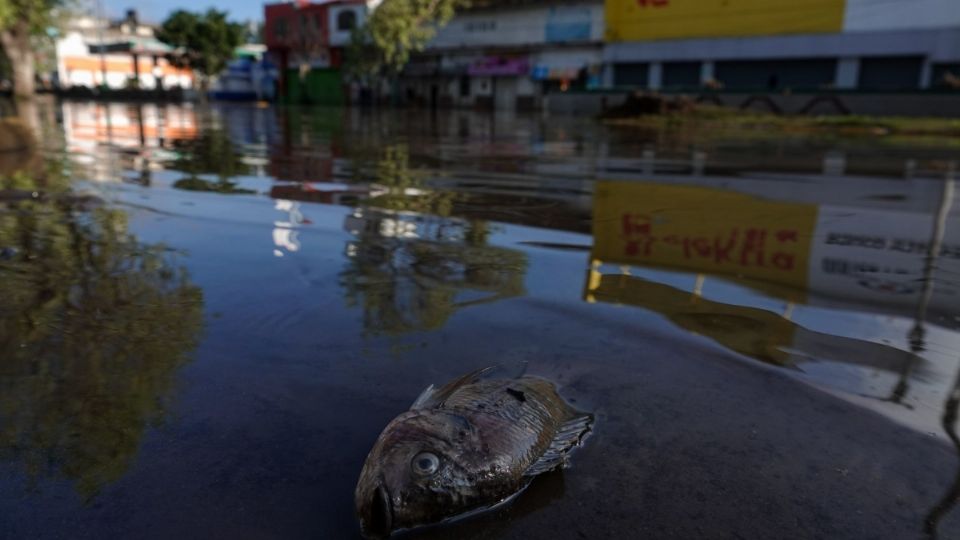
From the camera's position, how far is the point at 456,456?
1.88m

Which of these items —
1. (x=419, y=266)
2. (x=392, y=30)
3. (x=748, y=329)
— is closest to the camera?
(x=748, y=329)

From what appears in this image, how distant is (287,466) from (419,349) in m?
1.12

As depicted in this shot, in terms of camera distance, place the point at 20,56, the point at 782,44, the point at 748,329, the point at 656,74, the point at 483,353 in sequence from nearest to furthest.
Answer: the point at 483,353
the point at 748,329
the point at 20,56
the point at 782,44
the point at 656,74

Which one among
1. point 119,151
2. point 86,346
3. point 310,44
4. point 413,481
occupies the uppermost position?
point 310,44

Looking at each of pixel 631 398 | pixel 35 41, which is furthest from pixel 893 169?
pixel 35 41

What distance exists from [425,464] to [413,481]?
0.06 m

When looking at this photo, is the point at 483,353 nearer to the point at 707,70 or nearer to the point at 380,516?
the point at 380,516

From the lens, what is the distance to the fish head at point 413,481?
71.0 inches

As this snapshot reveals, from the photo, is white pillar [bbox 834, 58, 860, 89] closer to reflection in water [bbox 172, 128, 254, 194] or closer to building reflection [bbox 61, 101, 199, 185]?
reflection in water [bbox 172, 128, 254, 194]

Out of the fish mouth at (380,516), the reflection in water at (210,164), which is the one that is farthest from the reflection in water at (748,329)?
the reflection in water at (210,164)

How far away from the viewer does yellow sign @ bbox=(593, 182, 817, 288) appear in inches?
193

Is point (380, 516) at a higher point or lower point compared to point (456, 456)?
lower

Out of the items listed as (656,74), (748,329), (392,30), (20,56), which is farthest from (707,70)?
(748,329)

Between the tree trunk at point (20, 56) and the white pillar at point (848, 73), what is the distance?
1631 inches
